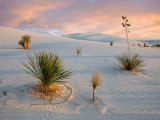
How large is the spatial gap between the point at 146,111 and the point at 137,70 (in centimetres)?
370

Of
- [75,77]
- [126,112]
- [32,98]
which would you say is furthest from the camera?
[75,77]

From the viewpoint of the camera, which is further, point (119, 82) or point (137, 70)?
point (137, 70)

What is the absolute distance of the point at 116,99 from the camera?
3.60 metres

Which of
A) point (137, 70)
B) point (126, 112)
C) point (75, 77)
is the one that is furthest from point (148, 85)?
point (75, 77)

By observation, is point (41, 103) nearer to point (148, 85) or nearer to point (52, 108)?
point (52, 108)

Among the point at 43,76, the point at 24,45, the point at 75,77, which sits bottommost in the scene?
the point at 75,77

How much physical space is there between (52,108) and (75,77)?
245 cm

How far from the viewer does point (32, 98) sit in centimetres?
332

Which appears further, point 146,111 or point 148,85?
point 148,85

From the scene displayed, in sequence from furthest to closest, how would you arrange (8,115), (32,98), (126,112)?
(32,98), (126,112), (8,115)

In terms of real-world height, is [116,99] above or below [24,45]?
below

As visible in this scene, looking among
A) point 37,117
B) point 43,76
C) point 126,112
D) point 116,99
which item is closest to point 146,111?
point 126,112

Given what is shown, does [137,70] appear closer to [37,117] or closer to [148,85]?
[148,85]

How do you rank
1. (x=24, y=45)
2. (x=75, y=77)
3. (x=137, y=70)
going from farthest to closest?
(x=24, y=45) < (x=137, y=70) < (x=75, y=77)
